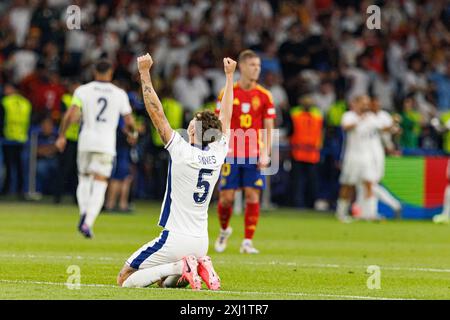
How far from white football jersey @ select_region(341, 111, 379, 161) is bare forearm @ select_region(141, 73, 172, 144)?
47.1ft

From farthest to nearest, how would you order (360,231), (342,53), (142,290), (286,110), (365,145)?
(342,53) < (286,110) < (365,145) < (360,231) < (142,290)

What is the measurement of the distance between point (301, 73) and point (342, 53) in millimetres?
1857

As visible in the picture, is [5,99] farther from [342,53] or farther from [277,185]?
[342,53]

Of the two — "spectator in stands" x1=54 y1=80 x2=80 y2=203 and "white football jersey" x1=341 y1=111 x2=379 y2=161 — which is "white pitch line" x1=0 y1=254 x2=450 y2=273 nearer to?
"white football jersey" x1=341 y1=111 x2=379 y2=161

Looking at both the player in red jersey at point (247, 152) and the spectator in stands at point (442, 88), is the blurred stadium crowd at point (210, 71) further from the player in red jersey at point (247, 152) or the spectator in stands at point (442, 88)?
the player in red jersey at point (247, 152)

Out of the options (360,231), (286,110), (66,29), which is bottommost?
(360,231)

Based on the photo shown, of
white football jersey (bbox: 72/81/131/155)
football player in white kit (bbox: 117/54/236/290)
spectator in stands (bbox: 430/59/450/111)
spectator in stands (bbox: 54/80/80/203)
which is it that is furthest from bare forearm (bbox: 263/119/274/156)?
spectator in stands (bbox: 430/59/450/111)

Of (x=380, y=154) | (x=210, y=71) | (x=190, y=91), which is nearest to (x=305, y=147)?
(x=380, y=154)

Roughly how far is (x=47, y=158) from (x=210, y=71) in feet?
15.0

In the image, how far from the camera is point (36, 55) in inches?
1135

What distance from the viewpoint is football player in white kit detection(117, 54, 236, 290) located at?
11469 mm

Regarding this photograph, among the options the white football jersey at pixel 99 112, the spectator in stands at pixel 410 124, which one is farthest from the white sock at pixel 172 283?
the spectator in stands at pixel 410 124

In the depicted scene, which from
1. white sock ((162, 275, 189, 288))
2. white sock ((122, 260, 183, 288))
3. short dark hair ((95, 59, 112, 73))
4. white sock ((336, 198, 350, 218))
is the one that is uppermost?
short dark hair ((95, 59, 112, 73))

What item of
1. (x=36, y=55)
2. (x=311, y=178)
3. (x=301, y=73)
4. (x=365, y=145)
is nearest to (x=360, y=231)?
(x=365, y=145)
